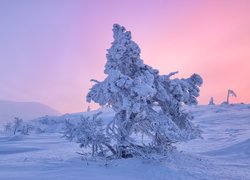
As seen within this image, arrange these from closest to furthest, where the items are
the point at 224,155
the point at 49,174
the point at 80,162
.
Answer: the point at 49,174 → the point at 80,162 → the point at 224,155

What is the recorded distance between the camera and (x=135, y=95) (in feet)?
51.1

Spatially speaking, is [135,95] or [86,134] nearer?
[135,95]

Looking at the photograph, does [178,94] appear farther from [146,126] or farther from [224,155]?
[224,155]

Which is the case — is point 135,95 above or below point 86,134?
above

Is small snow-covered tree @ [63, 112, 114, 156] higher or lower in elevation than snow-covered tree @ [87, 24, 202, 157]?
lower

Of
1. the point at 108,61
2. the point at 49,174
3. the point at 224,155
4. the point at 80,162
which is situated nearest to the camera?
the point at 49,174

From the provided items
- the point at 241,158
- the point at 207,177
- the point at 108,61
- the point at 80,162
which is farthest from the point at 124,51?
the point at 241,158

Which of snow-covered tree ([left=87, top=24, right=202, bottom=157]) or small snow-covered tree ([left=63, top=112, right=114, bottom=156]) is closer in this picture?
snow-covered tree ([left=87, top=24, right=202, bottom=157])

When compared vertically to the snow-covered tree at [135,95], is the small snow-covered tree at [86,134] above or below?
below

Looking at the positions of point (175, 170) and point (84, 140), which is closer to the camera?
point (175, 170)

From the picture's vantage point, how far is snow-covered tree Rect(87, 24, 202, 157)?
50.9 ft

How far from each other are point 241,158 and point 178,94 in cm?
548

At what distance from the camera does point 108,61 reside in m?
16.8

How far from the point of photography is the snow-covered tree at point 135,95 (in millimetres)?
15508
